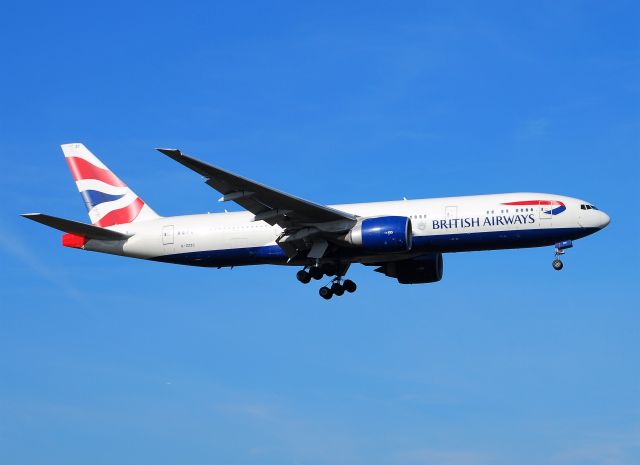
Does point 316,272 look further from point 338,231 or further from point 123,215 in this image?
point 123,215

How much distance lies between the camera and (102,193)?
171 feet

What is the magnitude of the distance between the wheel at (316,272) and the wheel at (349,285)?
1.59 meters

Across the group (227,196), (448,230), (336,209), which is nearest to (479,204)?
(448,230)

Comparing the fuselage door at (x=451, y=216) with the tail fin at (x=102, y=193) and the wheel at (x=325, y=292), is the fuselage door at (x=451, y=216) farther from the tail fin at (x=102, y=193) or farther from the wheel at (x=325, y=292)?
the tail fin at (x=102, y=193)

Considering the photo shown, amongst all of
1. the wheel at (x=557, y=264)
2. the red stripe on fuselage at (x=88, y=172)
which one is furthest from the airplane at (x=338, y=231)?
the red stripe on fuselage at (x=88, y=172)

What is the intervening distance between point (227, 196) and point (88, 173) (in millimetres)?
13429

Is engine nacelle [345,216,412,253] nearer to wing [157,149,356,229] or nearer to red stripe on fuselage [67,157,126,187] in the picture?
wing [157,149,356,229]

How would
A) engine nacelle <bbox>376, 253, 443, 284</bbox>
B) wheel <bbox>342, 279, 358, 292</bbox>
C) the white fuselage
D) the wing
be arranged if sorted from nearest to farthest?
the wing → the white fuselage → wheel <bbox>342, 279, 358, 292</bbox> → engine nacelle <bbox>376, 253, 443, 284</bbox>

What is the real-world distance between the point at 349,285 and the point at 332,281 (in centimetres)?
76

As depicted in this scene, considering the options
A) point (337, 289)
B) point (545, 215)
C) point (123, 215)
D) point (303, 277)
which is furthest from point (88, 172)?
point (545, 215)

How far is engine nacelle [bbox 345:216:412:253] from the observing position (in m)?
42.9

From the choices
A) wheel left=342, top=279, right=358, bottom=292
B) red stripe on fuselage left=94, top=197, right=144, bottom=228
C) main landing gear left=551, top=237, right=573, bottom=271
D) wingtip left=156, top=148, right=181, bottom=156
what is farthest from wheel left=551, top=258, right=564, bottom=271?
red stripe on fuselage left=94, top=197, right=144, bottom=228

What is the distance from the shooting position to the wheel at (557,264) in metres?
43.9

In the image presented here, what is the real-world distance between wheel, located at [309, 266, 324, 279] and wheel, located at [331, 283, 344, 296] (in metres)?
1.16
